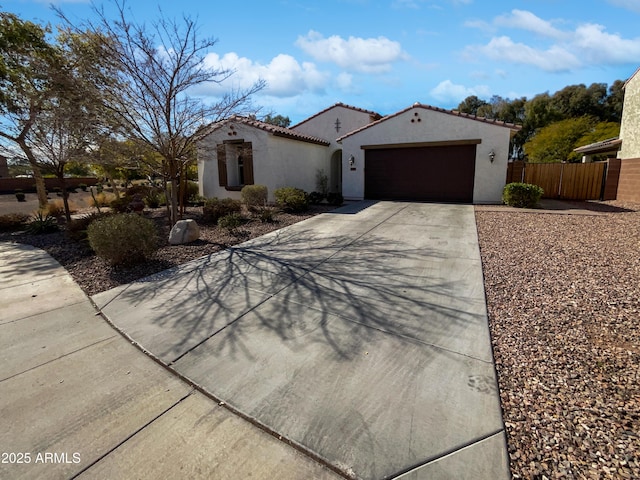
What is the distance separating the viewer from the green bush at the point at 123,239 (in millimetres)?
5203

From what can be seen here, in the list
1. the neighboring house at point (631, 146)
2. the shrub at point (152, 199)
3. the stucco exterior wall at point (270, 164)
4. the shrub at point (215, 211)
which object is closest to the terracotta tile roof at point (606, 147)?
the neighboring house at point (631, 146)

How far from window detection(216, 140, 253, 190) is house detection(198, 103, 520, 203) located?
42 millimetres

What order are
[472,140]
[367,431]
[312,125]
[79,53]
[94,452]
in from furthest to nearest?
[312,125]
[472,140]
[79,53]
[367,431]
[94,452]

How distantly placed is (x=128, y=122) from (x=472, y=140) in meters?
11.8

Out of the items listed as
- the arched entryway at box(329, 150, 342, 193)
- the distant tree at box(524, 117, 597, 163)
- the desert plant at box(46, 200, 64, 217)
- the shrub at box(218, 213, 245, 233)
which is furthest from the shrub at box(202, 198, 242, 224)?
the distant tree at box(524, 117, 597, 163)

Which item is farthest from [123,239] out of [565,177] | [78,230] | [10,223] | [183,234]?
[565,177]

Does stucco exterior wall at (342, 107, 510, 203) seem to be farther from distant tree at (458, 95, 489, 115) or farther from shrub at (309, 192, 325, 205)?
distant tree at (458, 95, 489, 115)

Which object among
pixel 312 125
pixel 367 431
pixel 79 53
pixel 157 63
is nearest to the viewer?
pixel 367 431

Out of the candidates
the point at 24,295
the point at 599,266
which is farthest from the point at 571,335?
the point at 24,295

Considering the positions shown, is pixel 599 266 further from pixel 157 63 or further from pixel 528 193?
pixel 157 63

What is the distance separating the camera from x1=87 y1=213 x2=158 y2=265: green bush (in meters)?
5.20

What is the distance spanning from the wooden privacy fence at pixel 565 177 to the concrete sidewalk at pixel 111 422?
51.6ft

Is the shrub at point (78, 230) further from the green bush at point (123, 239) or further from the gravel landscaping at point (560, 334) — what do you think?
the green bush at point (123, 239)

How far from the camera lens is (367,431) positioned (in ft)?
6.86
